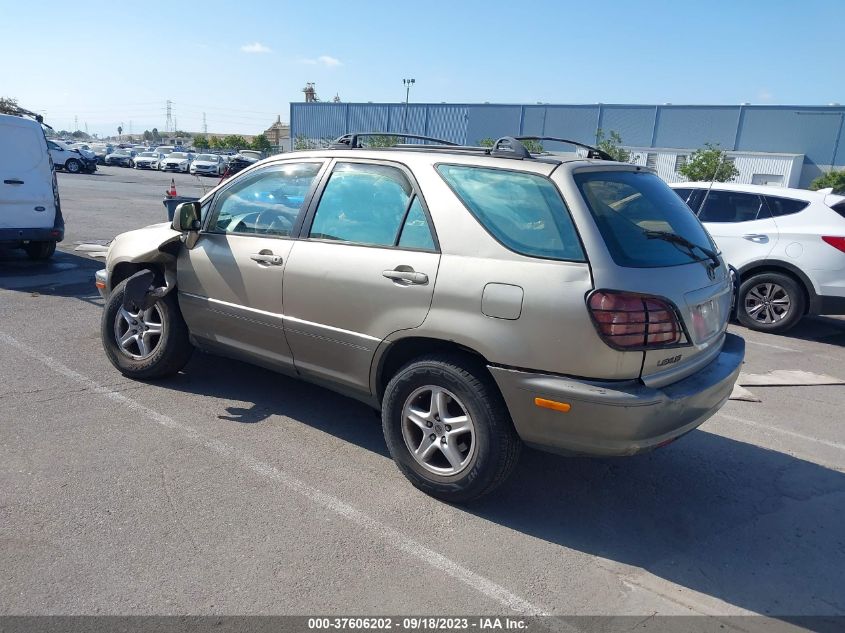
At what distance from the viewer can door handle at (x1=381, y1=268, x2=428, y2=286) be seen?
142 inches

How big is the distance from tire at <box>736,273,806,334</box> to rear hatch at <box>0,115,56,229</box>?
9270 mm

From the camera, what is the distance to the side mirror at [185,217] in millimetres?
4668

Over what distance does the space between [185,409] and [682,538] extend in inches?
132

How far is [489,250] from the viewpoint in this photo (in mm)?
3428

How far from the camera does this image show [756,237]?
8352 mm

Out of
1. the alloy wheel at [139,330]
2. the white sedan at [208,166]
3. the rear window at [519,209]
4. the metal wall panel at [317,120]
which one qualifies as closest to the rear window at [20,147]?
the alloy wheel at [139,330]

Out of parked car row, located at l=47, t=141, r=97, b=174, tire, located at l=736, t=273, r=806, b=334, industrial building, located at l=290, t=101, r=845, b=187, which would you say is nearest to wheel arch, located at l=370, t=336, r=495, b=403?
tire, located at l=736, t=273, r=806, b=334

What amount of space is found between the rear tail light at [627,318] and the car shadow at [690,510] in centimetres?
108

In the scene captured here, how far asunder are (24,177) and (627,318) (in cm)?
892

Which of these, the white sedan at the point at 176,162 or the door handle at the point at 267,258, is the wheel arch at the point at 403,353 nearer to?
the door handle at the point at 267,258

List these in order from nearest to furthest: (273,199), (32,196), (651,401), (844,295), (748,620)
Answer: (748,620)
(651,401)
(273,199)
(844,295)
(32,196)

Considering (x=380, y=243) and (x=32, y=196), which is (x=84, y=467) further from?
(x=32, y=196)

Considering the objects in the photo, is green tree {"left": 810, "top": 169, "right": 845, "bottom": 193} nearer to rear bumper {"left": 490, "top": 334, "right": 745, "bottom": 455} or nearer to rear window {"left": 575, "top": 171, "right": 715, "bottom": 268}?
rear window {"left": 575, "top": 171, "right": 715, "bottom": 268}

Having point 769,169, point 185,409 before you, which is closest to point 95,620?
point 185,409
